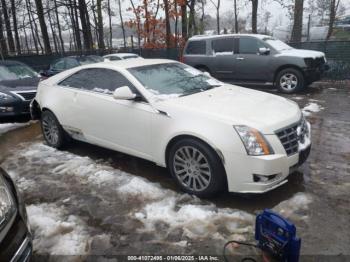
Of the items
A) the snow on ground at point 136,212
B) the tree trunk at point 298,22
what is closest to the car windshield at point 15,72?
the snow on ground at point 136,212

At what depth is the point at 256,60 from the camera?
10617 millimetres

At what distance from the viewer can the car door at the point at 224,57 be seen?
36.3ft

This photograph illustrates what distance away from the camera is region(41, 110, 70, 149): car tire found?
5664 mm

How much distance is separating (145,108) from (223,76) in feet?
24.7

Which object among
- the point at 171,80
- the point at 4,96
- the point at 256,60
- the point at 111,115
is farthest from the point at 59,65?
the point at 171,80

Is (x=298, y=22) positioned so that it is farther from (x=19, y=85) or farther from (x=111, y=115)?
(x=111, y=115)

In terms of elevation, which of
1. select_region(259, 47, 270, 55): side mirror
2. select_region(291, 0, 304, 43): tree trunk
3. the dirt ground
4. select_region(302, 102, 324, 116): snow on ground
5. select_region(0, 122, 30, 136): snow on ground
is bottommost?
select_region(302, 102, 324, 116): snow on ground

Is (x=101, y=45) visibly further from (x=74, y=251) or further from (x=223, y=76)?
(x=74, y=251)

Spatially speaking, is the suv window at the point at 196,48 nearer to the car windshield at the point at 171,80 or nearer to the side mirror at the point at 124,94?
the car windshield at the point at 171,80

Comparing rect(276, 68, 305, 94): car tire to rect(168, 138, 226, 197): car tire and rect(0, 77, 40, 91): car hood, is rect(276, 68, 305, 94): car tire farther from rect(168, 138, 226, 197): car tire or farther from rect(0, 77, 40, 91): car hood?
rect(168, 138, 226, 197): car tire

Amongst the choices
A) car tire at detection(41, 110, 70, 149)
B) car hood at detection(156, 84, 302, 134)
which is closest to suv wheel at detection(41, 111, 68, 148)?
car tire at detection(41, 110, 70, 149)

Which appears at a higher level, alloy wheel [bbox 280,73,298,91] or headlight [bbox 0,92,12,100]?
headlight [bbox 0,92,12,100]

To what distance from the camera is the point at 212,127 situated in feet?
12.1

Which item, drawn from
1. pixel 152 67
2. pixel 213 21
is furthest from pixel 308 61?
pixel 213 21
